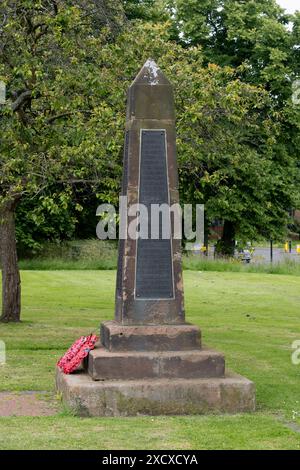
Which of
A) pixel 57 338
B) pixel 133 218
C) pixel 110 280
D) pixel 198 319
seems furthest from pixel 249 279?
pixel 133 218

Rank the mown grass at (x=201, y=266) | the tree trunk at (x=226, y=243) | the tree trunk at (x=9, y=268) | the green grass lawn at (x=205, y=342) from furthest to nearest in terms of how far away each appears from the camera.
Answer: the tree trunk at (x=226, y=243) < the mown grass at (x=201, y=266) < the tree trunk at (x=9, y=268) < the green grass lawn at (x=205, y=342)

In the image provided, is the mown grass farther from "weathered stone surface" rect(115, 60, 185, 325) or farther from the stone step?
the stone step

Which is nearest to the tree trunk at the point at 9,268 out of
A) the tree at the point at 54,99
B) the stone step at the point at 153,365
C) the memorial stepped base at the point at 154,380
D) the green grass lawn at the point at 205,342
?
A: the green grass lawn at the point at 205,342

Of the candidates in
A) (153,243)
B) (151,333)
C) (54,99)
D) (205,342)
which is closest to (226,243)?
(205,342)

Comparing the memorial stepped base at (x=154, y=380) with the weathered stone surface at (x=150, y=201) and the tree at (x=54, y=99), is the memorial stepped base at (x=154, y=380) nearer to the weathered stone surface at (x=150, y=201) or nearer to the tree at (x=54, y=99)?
the weathered stone surface at (x=150, y=201)

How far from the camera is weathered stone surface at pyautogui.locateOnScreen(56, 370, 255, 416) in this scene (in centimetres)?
926

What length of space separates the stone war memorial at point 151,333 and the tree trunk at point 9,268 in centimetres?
753

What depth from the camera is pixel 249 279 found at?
31188 millimetres

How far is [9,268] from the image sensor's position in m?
17.7

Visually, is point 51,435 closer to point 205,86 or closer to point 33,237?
point 205,86

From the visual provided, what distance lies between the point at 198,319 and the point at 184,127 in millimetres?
5605

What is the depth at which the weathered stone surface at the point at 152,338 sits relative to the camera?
9.88 m

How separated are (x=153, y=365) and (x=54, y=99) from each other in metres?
6.94

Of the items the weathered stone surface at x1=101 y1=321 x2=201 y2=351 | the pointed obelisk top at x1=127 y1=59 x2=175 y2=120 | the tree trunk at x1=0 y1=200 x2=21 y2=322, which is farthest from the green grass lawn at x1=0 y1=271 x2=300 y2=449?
the pointed obelisk top at x1=127 y1=59 x2=175 y2=120
